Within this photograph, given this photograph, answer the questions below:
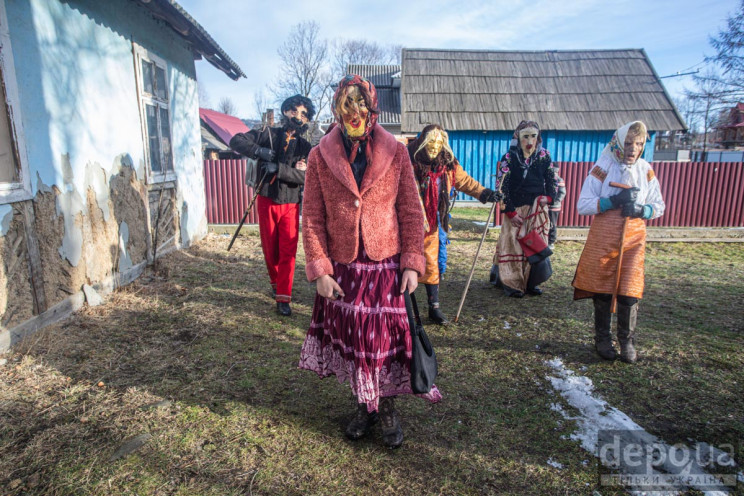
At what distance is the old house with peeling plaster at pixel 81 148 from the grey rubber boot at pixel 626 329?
4.81 meters

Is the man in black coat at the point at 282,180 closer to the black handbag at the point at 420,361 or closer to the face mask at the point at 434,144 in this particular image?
the face mask at the point at 434,144

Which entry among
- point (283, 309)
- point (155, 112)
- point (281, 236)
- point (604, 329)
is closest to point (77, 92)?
point (155, 112)

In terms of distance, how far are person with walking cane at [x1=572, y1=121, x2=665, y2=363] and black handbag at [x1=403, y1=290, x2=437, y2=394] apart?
185 centimetres

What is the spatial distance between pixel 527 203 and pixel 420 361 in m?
3.36

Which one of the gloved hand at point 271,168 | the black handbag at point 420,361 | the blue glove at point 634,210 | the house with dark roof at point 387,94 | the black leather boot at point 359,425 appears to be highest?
the house with dark roof at point 387,94

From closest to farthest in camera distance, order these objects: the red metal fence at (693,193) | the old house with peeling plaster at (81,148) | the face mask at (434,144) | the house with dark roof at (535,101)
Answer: the old house with peeling plaster at (81,148) < the face mask at (434,144) < the red metal fence at (693,193) < the house with dark roof at (535,101)

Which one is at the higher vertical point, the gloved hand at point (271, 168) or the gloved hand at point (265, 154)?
the gloved hand at point (265, 154)

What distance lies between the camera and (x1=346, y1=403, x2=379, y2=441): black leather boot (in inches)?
96.8

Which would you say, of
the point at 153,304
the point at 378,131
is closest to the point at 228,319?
the point at 153,304

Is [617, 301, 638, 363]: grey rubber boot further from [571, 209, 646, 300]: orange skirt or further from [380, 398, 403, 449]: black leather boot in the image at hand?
[380, 398, 403, 449]: black leather boot

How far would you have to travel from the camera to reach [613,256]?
3322 mm

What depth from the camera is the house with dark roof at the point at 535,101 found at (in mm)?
13844

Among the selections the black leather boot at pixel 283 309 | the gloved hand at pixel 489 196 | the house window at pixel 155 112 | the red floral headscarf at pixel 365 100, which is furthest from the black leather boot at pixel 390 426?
the house window at pixel 155 112

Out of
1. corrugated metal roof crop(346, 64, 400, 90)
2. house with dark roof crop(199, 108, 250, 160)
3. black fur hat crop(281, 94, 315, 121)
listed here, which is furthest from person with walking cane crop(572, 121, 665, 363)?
corrugated metal roof crop(346, 64, 400, 90)
